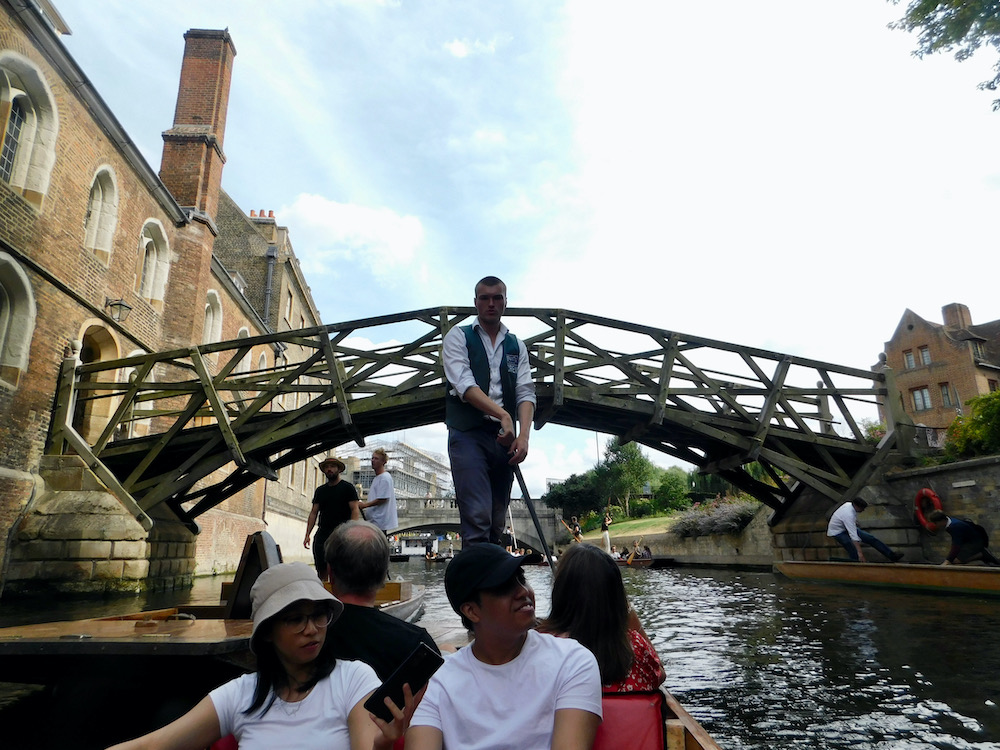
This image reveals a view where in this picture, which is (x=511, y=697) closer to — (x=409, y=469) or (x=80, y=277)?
(x=80, y=277)

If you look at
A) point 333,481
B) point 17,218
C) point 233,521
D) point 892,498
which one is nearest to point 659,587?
point 892,498

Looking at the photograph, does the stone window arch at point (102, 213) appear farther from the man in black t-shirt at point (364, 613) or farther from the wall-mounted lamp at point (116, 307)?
the man in black t-shirt at point (364, 613)

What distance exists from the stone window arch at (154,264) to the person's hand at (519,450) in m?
11.0

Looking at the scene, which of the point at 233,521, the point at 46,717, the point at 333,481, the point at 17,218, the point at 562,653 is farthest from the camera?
the point at 233,521

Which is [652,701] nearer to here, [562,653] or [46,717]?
[562,653]

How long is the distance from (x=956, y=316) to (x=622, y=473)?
1899cm

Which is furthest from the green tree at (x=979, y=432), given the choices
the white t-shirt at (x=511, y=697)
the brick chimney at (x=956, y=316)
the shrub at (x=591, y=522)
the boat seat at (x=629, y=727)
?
the shrub at (x=591, y=522)

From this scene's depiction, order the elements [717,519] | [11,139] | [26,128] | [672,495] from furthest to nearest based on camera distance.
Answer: [672,495] → [717,519] → [26,128] → [11,139]

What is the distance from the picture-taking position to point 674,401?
978cm

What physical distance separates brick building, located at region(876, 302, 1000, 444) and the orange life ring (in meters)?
20.5

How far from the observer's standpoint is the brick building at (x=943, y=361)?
2761cm

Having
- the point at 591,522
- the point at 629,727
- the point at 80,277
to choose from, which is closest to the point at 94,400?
the point at 80,277

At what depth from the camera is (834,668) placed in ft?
12.6

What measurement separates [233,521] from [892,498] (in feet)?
43.4
